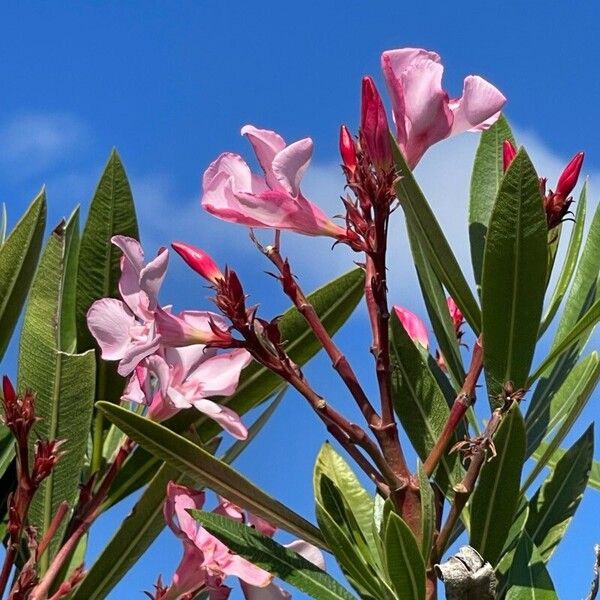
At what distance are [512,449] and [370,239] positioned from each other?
0.83 feet

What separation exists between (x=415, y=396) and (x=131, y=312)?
342mm

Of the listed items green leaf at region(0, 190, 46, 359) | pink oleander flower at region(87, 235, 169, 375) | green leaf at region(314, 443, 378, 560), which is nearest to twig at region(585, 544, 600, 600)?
green leaf at region(314, 443, 378, 560)

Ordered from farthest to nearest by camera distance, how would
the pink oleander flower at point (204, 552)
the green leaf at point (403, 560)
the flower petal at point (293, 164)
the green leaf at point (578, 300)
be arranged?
the green leaf at point (578, 300) < the pink oleander flower at point (204, 552) < the flower petal at point (293, 164) < the green leaf at point (403, 560)

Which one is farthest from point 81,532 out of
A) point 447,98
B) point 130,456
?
point 447,98

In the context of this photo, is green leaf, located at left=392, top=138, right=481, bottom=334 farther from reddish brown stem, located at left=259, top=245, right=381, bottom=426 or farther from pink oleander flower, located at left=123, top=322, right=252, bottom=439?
pink oleander flower, located at left=123, top=322, right=252, bottom=439

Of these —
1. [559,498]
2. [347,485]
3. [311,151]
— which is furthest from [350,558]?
[311,151]

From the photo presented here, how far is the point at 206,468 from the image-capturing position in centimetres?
111

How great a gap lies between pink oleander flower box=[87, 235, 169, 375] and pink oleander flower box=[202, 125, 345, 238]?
0.28ft

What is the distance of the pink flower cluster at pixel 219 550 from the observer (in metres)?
1.18

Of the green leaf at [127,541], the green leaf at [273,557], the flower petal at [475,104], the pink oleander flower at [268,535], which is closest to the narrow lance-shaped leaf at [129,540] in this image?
the green leaf at [127,541]

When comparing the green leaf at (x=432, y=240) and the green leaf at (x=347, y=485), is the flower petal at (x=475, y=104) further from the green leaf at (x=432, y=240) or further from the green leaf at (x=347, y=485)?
the green leaf at (x=347, y=485)

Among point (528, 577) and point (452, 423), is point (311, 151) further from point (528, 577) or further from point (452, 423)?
point (528, 577)

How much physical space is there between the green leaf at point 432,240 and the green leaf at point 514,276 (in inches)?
2.8

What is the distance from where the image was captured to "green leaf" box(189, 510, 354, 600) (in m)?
1.08
